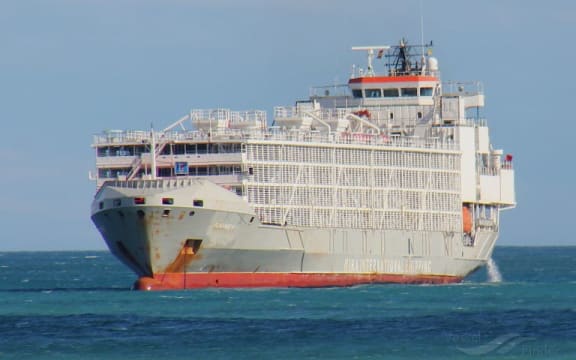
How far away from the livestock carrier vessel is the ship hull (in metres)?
0.08

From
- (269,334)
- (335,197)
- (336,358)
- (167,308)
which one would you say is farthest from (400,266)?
(336,358)

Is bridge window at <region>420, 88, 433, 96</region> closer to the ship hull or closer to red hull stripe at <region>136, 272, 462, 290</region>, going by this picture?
the ship hull

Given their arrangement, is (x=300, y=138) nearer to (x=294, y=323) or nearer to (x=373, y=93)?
(x=373, y=93)

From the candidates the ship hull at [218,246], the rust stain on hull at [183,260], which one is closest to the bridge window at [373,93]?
the ship hull at [218,246]

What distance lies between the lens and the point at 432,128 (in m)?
109

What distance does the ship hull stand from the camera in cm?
8812

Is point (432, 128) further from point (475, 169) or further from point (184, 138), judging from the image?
point (184, 138)

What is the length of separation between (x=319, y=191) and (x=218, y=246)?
34.6 feet

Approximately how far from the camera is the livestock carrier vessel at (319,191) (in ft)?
293

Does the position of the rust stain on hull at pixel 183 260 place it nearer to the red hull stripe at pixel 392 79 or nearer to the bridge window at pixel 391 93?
the red hull stripe at pixel 392 79

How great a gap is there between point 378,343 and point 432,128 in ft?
148

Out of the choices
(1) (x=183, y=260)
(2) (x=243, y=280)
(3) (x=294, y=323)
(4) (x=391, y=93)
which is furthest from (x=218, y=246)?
(4) (x=391, y=93)

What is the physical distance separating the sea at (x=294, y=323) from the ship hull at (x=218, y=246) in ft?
3.46

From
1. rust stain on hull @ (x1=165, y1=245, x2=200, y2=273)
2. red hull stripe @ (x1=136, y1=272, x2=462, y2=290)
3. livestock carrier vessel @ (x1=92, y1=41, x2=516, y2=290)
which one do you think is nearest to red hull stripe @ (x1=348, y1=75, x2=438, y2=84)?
livestock carrier vessel @ (x1=92, y1=41, x2=516, y2=290)
